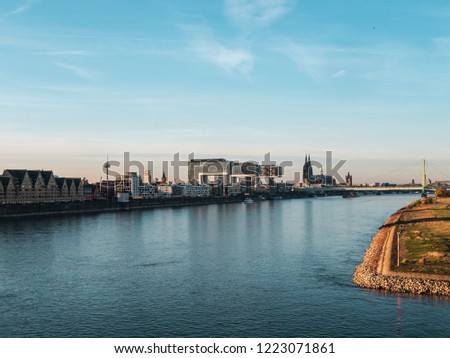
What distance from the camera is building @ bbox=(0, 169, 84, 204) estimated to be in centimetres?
13250

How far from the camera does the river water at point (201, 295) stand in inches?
1072

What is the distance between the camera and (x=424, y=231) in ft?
200

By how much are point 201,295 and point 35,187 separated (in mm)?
122371

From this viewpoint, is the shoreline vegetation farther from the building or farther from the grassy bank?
the building

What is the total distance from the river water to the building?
251ft

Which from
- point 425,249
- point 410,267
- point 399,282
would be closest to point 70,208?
point 425,249

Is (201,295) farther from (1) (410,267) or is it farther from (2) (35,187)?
(2) (35,187)

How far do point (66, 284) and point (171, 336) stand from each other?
16165 mm

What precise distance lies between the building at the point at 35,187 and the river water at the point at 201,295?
76503 mm

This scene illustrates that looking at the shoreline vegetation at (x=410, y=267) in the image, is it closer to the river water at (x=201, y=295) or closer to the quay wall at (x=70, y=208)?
the river water at (x=201, y=295)

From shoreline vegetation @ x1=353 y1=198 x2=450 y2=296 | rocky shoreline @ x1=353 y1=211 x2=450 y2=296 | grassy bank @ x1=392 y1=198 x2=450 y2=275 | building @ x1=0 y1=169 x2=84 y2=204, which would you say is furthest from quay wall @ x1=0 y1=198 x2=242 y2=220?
rocky shoreline @ x1=353 y1=211 x2=450 y2=296

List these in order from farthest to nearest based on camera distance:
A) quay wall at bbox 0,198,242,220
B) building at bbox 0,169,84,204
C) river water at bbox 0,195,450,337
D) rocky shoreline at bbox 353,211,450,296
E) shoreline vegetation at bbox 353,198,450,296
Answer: building at bbox 0,169,84,204 → quay wall at bbox 0,198,242,220 → shoreline vegetation at bbox 353,198,450,296 → rocky shoreline at bbox 353,211,450,296 → river water at bbox 0,195,450,337

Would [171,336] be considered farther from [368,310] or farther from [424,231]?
[424,231]

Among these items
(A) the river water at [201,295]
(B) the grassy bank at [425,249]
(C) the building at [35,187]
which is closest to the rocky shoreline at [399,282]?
(A) the river water at [201,295]
